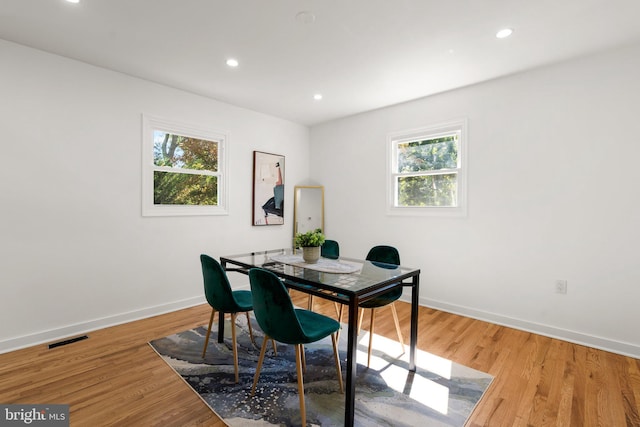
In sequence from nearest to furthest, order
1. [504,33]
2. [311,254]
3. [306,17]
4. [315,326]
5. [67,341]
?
[315,326], [306,17], [504,33], [311,254], [67,341]

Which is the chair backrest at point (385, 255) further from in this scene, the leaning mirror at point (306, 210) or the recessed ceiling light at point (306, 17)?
the leaning mirror at point (306, 210)

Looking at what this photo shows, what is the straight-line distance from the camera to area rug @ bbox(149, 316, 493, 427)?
1.76m

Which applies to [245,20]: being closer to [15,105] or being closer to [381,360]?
[15,105]

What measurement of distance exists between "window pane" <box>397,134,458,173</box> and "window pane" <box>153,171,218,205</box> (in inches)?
101

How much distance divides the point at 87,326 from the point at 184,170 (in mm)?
1902

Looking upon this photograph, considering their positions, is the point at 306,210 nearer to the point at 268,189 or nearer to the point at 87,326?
the point at 268,189

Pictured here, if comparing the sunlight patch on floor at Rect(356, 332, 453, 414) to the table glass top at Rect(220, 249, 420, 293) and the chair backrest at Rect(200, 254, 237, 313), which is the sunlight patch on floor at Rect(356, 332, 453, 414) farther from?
the chair backrest at Rect(200, 254, 237, 313)

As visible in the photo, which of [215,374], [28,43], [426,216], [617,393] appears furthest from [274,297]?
[28,43]

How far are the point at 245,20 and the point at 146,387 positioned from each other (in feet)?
8.90

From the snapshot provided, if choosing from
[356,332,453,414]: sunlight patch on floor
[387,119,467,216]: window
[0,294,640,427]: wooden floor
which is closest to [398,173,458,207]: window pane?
[387,119,467,216]: window

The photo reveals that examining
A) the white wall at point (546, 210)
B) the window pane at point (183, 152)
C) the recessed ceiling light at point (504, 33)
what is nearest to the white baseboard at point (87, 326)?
the window pane at point (183, 152)

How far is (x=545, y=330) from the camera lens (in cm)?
292

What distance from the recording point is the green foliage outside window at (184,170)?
345cm

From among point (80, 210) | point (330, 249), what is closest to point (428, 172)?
point (330, 249)
